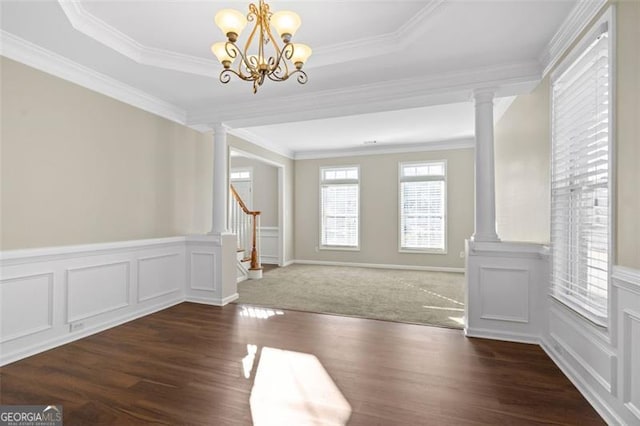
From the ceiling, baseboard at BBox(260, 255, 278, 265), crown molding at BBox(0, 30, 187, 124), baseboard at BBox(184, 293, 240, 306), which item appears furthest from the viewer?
baseboard at BBox(260, 255, 278, 265)

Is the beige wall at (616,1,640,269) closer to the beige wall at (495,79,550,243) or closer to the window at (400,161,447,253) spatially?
the beige wall at (495,79,550,243)

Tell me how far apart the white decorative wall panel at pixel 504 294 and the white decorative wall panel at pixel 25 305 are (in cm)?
419

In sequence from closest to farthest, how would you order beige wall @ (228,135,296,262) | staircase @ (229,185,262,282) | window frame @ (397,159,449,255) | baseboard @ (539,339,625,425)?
baseboard @ (539,339,625,425) → staircase @ (229,185,262,282) → window frame @ (397,159,449,255) → beige wall @ (228,135,296,262)

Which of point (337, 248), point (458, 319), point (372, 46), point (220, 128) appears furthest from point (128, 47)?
point (337, 248)

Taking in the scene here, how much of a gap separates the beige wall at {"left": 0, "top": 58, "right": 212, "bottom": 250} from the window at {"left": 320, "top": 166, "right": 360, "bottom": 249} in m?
3.81

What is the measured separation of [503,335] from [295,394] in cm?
Answer: 224

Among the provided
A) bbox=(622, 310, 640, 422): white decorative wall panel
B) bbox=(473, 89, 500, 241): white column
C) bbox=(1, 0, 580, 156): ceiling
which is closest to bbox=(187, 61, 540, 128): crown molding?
bbox=(1, 0, 580, 156): ceiling

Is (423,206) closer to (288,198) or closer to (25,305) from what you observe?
(288,198)

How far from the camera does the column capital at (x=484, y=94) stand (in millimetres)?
3258

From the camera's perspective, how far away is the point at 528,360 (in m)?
2.68

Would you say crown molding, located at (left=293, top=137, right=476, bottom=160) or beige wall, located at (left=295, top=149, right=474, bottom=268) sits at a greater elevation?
crown molding, located at (left=293, top=137, right=476, bottom=160)

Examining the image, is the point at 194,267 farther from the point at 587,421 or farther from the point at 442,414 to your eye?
the point at 587,421

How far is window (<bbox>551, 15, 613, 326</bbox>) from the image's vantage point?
2045mm

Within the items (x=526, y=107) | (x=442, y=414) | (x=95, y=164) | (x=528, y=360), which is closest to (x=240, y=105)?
(x=95, y=164)
